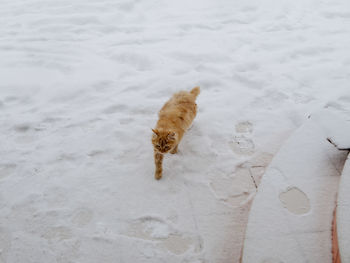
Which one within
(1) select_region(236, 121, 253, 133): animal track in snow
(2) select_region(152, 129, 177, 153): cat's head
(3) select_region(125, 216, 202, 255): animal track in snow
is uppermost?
(2) select_region(152, 129, 177, 153): cat's head

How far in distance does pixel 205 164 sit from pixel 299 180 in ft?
3.16

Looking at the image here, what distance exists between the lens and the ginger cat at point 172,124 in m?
2.68

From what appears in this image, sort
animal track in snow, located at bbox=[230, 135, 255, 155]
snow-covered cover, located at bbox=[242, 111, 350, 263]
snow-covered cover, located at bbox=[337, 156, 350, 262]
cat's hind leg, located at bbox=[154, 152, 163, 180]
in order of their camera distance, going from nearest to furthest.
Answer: snow-covered cover, located at bbox=[337, 156, 350, 262] < snow-covered cover, located at bbox=[242, 111, 350, 263] < cat's hind leg, located at bbox=[154, 152, 163, 180] < animal track in snow, located at bbox=[230, 135, 255, 155]

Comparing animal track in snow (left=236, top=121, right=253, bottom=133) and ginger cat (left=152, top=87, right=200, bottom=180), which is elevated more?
ginger cat (left=152, top=87, right=200, bottom=180)

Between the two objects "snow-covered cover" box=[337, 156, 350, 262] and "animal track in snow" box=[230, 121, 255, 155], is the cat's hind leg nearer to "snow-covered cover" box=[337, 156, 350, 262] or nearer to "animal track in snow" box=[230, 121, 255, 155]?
"animal track in snow" box=[230, 121, 255, 155]

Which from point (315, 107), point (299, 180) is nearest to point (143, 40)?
point (315, 107)

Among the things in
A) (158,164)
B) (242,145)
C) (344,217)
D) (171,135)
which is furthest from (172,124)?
(344,217)

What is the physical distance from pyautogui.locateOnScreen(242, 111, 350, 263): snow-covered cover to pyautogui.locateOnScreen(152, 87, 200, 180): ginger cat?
95cm

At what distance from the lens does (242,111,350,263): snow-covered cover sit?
211 centimetres

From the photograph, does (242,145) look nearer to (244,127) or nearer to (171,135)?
(244,127)

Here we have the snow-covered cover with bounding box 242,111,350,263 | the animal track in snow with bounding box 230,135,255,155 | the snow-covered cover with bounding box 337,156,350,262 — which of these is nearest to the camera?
the snow-covered cover with bounding box 337,156,350,262

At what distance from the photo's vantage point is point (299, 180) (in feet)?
8.64

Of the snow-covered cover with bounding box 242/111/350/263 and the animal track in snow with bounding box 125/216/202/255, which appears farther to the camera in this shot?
the animal track in snow with bounding box 125/216/202/255

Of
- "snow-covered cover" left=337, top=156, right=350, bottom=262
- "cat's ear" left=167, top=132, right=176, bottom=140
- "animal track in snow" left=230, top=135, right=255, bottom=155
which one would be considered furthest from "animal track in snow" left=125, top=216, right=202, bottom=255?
"animal track in snow" left=230, top=135, right=255, bottom=155
